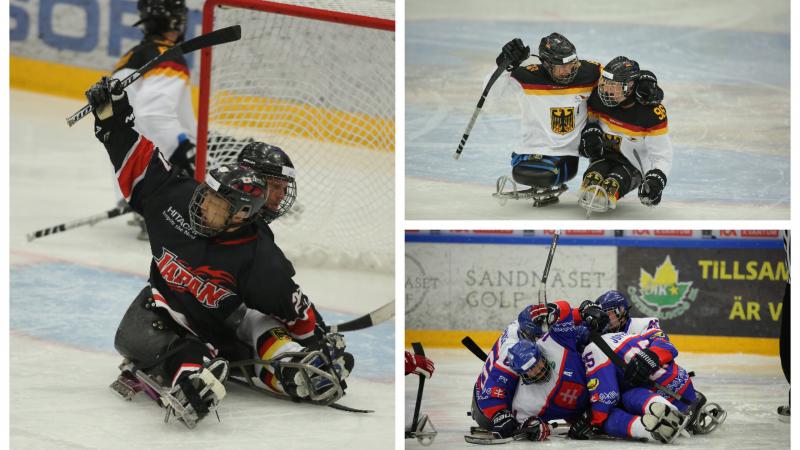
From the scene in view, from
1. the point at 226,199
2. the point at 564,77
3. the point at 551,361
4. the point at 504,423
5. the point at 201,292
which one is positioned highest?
the point at 564,77

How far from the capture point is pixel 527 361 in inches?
113

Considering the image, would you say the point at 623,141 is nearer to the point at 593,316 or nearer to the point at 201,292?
the point at 593,316

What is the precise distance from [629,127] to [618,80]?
0.11m

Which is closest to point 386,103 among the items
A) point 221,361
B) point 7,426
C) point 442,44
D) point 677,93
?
point 442,44

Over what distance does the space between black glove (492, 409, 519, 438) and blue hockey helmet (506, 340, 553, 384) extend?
9 cm

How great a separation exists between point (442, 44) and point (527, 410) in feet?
4.53

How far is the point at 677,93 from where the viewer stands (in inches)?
159

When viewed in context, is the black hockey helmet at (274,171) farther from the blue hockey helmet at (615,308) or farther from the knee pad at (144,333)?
the blue hockey helmet at (615,308)

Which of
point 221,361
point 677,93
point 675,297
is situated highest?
point 677,93

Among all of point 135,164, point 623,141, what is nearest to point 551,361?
point 623,141

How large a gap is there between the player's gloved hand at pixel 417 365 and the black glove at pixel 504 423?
18cm

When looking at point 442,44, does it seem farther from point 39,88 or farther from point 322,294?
point 39,88

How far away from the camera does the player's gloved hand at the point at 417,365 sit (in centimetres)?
290

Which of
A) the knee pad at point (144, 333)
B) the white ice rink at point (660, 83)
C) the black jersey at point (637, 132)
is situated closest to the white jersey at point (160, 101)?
the white ice rink at point (660, 83)
